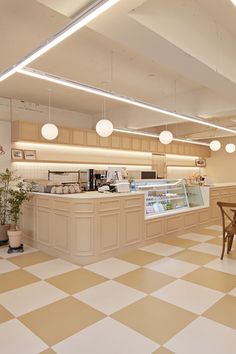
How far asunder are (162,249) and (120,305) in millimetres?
2156

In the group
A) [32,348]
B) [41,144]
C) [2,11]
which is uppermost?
[2,11]

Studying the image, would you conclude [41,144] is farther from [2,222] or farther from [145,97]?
[145,97]

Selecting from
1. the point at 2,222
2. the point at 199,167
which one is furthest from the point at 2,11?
the point at 199,167

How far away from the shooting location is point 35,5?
2.98 metres

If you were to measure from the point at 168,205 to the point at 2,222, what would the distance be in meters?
3.65

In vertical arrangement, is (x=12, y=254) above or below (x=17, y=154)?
below

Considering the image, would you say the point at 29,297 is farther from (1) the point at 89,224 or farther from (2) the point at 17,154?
(2) the point at 17,154

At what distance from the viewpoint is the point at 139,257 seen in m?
4.39

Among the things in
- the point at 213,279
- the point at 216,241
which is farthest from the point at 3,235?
the point at 216,241

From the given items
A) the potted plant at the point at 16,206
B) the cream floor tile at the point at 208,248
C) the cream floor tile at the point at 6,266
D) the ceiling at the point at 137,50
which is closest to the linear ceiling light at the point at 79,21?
the ceiling at the point at 137,50

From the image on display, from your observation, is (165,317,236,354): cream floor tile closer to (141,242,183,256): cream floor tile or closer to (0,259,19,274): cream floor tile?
(141,242,183,256): cream floor tile

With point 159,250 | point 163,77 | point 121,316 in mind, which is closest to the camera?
point 121,316

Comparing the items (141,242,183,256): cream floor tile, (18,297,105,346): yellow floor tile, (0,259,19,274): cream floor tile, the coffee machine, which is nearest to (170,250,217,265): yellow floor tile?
(141,242,183,256): cream floor tile

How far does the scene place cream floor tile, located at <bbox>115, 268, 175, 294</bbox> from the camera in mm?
3250
